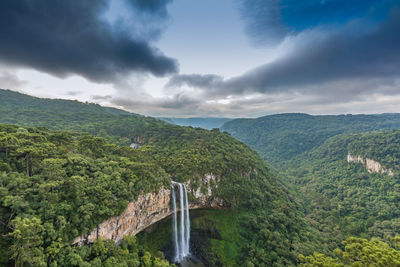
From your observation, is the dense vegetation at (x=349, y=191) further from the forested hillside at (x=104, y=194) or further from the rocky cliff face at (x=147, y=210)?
the rocky cliff face at (x=147, y=210)

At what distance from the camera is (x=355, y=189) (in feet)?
215

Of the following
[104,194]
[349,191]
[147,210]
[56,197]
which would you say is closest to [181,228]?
[147,210]

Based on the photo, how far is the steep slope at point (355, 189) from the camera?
44.5m

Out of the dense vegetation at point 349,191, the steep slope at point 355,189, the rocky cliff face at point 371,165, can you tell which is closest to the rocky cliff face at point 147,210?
the dense vegetation at point 349,191

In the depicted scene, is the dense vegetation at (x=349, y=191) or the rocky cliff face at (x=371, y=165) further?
the rocky cliff face at (x=371, y=165)

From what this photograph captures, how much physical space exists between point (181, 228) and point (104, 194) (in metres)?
19.3

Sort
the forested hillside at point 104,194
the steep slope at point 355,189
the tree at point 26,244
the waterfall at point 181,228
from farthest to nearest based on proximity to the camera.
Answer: the steep slope at point 355,189
the waterfall at point 181,228
the forested hillside at point 104,194
the tree at point 26,244

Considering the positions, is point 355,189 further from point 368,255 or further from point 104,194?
point 104,194

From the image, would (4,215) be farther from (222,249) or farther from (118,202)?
(222,249)

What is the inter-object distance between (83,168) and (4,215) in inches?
342

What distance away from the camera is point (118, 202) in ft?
74.9

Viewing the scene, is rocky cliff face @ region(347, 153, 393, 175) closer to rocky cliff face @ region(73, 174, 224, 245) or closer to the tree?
rocky cliff face @ region(73, 174, 224, 245)

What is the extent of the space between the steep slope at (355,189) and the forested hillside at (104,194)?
650 inches

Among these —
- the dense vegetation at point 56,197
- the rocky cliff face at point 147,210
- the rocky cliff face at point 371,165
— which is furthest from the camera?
the rocky cliff face at point 371,165
